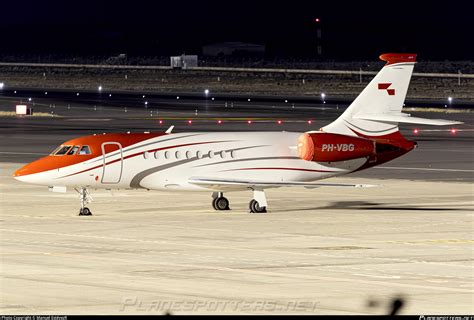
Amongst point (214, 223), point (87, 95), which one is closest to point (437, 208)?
point (214, 223)

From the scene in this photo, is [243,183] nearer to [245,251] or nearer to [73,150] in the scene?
[73,150]

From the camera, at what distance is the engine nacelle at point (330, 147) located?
50625mm

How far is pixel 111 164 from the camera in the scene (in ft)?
163

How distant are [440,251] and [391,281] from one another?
6.54 m

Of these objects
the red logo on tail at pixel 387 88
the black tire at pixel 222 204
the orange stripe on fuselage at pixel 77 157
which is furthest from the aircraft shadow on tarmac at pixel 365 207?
the orange stripe on fuselage at pixel 77 157

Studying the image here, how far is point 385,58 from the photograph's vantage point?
53.1 m

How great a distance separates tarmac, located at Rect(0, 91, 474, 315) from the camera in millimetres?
29000

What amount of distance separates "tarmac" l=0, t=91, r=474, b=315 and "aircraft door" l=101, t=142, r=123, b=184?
1291 millimetres

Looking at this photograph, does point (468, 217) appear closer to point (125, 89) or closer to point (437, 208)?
point (437, 208)

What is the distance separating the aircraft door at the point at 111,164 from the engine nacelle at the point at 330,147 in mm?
6417

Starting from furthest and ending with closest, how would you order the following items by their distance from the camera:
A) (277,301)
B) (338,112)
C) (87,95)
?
(87,95) → (338,112) → (277,301)

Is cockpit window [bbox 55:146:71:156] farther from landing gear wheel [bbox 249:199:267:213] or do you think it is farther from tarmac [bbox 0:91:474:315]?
landing gear wheel [bbox 249:199:267:213]

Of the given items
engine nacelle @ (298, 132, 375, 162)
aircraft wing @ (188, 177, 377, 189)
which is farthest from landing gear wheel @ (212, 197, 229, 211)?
engine nacelle @ (298, 132, 375, 162)

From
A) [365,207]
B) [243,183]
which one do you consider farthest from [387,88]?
[243,183]
